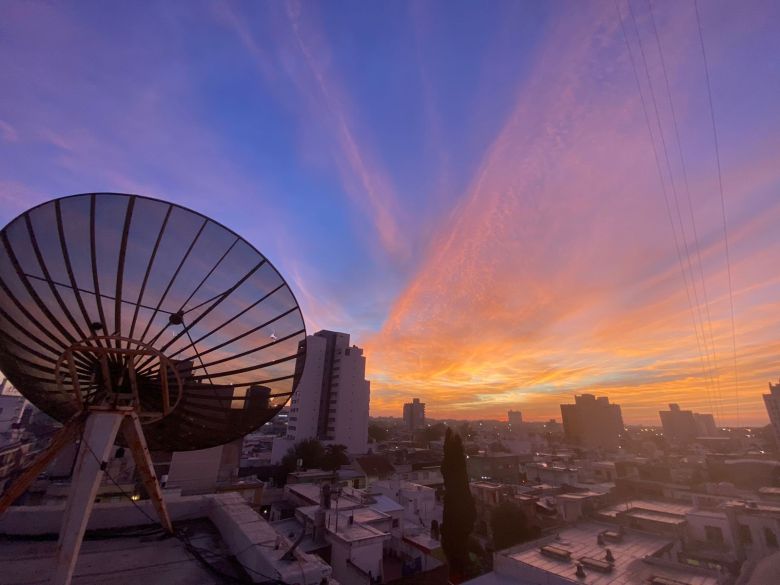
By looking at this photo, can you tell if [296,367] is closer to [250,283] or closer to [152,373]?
[250,283]

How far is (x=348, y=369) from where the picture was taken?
76.4m

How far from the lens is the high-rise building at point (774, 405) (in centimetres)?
8876

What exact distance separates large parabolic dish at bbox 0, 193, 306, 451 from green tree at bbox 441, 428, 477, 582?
2288 centimetres

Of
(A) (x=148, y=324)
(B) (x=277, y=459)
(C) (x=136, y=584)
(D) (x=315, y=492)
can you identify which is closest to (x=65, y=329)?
(A) (x=148, y=324)

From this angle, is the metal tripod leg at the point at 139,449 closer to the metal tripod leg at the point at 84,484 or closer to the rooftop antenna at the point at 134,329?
the rooftop antenna at the point at 134,329

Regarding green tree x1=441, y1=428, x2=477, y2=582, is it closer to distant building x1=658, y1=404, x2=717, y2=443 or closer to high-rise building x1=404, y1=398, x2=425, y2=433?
distant building x1=658, y1=404, x2=717, y2=443

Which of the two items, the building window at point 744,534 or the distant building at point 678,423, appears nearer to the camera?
the building window at point 744,534

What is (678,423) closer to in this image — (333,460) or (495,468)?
(495,468)

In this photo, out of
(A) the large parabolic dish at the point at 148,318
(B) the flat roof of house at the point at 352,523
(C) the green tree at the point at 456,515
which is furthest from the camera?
(C) the green tree at the point at 456,515

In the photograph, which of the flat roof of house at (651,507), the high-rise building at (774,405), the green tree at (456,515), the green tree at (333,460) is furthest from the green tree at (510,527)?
the high-rise building at (774,405)

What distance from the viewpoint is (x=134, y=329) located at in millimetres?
7223

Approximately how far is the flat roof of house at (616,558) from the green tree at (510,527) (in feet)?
11.4

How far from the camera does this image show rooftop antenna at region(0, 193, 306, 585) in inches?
244

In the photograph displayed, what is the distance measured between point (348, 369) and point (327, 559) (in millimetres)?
57847
